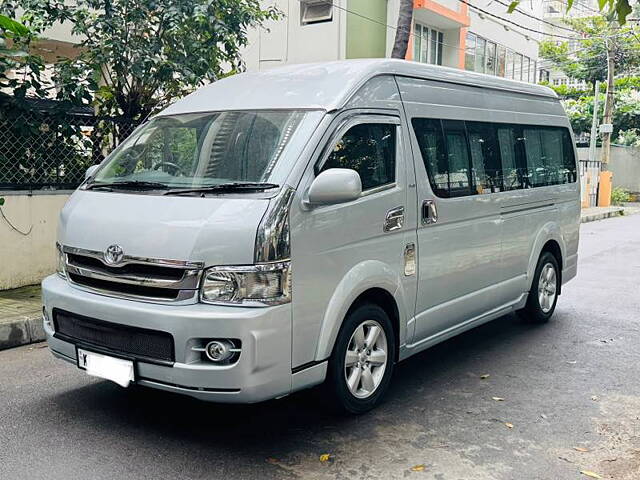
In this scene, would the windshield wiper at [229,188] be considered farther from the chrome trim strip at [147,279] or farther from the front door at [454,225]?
the front door at [454,225]

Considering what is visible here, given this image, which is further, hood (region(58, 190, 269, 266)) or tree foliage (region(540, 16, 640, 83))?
tree foliage (region(540, 16, 640, 83))

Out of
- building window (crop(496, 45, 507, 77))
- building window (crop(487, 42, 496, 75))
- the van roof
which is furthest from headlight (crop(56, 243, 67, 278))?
building window (crop(496, 45, 507, 77))

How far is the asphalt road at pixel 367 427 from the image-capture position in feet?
12.4

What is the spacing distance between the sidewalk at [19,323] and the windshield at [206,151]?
7.32 ft

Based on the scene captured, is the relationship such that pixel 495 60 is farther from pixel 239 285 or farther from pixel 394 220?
pixel 239 285

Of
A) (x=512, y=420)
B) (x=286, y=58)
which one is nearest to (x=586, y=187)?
(x=286, y=58)

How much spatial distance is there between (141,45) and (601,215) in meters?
17.6

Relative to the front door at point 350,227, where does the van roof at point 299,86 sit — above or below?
above

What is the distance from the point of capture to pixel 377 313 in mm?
4500

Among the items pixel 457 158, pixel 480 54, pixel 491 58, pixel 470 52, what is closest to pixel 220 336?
pixel 457 158

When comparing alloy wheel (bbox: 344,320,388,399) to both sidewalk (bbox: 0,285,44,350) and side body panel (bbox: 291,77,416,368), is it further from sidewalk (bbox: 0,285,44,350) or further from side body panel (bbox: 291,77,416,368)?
sidewalk (bbox: 0,285,44,350)

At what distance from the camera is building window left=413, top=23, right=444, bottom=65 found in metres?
20.7

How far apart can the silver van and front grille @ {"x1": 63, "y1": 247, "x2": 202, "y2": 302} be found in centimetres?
1

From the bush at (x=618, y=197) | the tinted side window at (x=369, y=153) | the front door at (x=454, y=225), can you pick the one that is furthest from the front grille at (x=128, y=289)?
the bush at (x=618, y=197)
